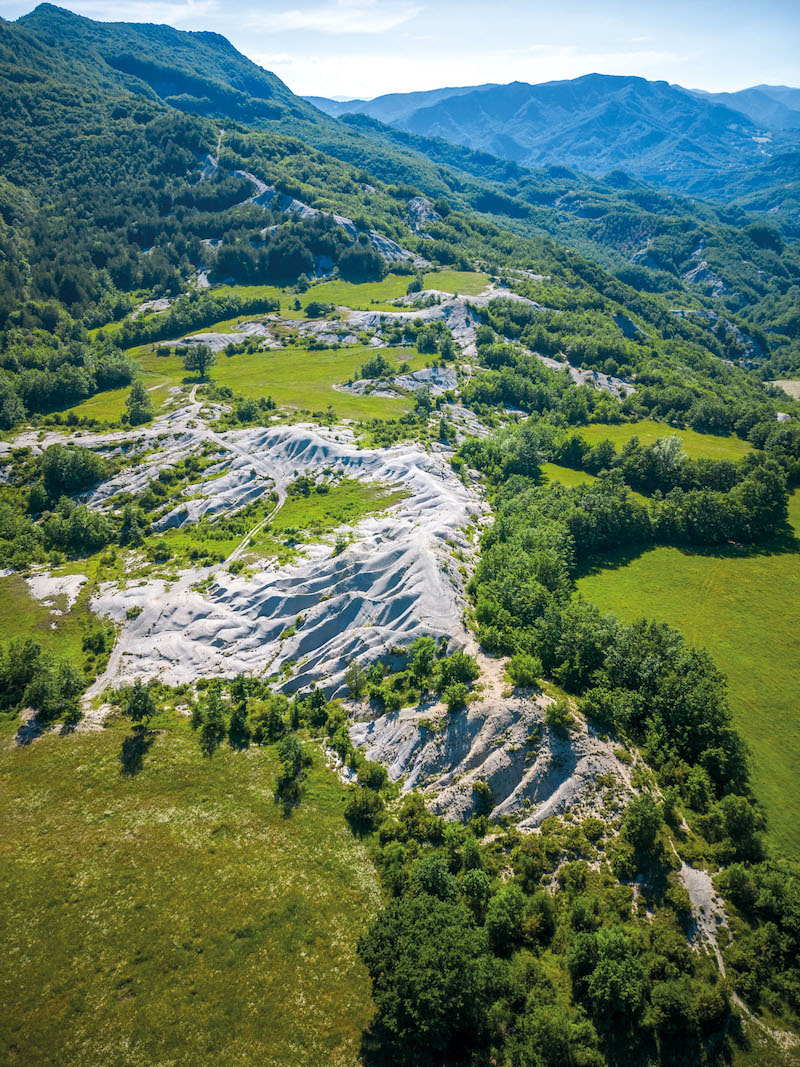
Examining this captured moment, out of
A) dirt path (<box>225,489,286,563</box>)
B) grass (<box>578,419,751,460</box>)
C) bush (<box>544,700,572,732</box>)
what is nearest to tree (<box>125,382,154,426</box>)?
dirt path (<box>225,489,286,563</box>)

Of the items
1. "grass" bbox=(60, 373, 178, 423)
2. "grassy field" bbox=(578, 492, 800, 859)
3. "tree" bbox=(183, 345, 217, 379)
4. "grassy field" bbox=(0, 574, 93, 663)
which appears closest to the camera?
"grassy field" bbox=(578, 492, 800, 859)

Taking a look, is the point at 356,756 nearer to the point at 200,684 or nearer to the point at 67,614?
the point at 200,684

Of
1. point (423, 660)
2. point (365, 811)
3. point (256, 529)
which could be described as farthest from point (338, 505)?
point (365, 811)

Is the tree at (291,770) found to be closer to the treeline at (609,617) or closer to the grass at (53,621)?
the treeline at (609,617)

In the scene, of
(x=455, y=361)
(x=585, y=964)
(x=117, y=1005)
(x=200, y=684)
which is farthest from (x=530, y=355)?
(x=117, y=1005)

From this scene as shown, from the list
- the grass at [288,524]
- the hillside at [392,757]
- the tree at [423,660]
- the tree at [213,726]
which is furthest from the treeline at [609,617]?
the tree at [213,726]

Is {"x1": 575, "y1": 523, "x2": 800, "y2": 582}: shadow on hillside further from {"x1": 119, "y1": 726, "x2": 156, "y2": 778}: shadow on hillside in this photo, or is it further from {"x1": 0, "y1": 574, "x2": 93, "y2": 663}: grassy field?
{"x1": 0, "y1": 574, "x2": 93, "y2": 663}: grassy field
